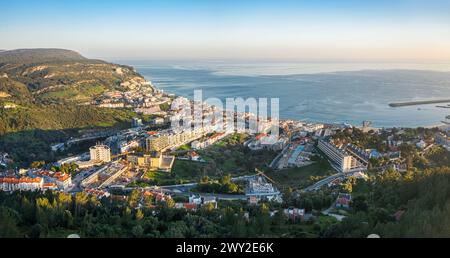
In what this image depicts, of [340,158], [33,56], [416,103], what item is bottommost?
[340,158]

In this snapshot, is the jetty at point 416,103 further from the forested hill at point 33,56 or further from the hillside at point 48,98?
the forested hill at point 33,56

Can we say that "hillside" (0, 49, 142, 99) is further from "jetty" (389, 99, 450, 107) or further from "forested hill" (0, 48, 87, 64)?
"jetty" (389, 99, 450, 107)

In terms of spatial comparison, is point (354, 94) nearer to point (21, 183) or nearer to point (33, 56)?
point (21, 183)

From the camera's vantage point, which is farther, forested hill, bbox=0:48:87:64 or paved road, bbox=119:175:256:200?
forested hill, bbox=0:48:87:64

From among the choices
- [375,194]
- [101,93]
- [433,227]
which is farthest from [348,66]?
[433,227]

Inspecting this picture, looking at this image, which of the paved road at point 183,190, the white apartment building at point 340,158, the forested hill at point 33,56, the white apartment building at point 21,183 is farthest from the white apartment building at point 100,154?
the forested hill at point 33,56

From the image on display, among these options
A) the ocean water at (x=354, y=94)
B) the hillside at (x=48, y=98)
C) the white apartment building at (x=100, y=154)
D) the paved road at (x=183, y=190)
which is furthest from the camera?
the ocean water at (x=354, y=94)

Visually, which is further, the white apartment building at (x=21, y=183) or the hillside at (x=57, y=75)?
the hillside at (x=57, y=75)

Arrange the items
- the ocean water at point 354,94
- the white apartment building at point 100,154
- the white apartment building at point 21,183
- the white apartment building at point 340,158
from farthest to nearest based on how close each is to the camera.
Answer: the ocean water at point 354,94 < the white apartment building at point 100,154 < the white apartment building at point 340,158 < the white apartment building at point 21,183

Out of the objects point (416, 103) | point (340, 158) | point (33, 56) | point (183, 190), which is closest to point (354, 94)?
point (416, 103)

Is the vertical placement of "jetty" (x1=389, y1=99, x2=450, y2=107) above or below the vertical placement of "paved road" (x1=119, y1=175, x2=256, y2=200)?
above

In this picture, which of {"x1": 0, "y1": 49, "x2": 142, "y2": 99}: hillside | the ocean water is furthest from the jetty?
{"x1": 0, "y1": 49, "x2": 142, "y2": 99}: hillside
